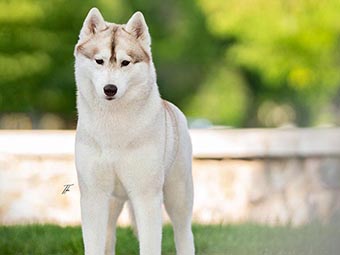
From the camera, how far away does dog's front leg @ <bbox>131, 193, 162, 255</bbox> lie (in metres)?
2.81

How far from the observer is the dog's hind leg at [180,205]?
2990mm

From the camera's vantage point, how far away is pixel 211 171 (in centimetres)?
515

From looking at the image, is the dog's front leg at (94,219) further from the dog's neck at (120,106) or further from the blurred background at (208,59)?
the blurred background at (208,59)

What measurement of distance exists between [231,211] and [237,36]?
6242 mm

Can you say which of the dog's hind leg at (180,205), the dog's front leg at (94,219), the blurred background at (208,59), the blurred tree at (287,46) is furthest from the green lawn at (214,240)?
→ the blurred tree at (287,46)

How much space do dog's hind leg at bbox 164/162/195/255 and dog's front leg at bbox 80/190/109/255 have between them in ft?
0.69

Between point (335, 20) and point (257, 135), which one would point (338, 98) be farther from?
point (257, 135)

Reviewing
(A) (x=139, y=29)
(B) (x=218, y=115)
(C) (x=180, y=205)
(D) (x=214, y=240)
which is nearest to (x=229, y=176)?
(D) (x=214, y=240)

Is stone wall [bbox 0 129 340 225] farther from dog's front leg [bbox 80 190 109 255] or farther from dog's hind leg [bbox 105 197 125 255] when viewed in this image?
dog's front leg [bbox 80 190 109 255]

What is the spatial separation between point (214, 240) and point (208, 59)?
8332mm

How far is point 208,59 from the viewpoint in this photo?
12.2 meters

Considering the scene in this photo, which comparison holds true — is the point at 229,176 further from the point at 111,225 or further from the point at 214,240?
the point at 111,225

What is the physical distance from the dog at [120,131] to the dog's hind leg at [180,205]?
66 millimetres

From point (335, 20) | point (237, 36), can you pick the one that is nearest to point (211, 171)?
point (335, 20)
